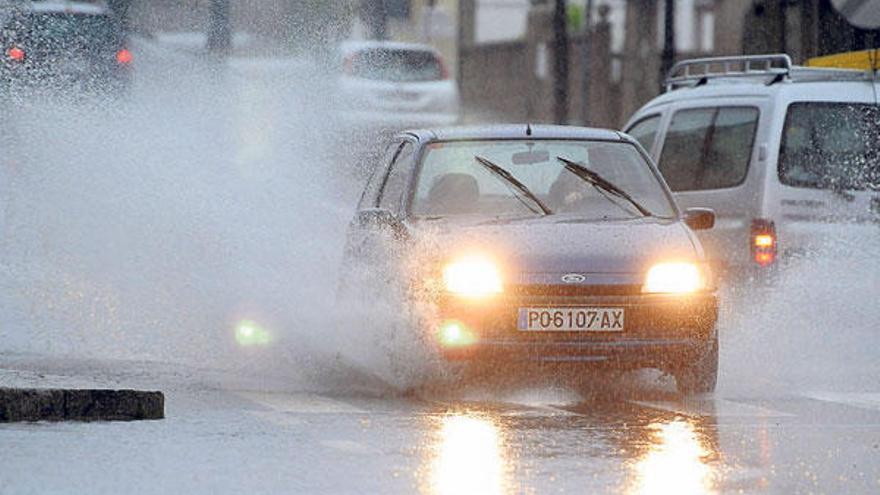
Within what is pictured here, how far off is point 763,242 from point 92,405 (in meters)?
6.39

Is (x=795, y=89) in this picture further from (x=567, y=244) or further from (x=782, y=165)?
(x=567, y=244)

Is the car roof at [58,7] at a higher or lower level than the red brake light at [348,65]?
higher

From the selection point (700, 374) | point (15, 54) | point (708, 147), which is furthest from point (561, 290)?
point (15, 54)

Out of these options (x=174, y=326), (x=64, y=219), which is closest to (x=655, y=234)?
(x=174, y=326)

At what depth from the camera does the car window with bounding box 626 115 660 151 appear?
61.5 feet

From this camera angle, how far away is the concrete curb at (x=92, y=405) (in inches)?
433

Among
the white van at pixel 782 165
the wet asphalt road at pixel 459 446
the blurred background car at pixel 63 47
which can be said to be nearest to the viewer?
the wet asphalt road at pixel 459 446

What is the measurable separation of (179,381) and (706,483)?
4793 millimetres

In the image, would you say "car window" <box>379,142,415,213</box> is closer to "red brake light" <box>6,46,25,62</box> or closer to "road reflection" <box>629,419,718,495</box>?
"road reflection" <box>629,419,718,495</box>

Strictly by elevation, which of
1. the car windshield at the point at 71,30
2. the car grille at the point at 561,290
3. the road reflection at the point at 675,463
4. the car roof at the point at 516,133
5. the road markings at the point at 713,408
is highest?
the car windshield at the point at 71,30

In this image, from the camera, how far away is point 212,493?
8539 millimetres

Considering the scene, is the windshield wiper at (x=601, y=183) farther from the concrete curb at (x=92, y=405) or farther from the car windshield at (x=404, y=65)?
the car windshield at (x=404, y=65)

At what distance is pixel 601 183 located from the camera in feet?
45.1

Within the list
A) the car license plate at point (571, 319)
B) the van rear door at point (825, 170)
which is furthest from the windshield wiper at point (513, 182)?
the van rear door at point (825, 170)
